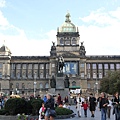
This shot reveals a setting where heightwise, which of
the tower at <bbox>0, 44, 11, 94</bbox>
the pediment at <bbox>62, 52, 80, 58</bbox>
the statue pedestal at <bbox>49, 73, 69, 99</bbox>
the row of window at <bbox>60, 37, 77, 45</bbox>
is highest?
the row of window at <bbox>60, 37, 77, 45</bbox>

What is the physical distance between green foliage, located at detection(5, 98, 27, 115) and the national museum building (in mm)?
93773

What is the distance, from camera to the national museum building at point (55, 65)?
115812mm

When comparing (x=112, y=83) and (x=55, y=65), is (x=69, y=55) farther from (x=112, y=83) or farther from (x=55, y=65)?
(x=112, y=83)

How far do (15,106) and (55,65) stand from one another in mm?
96423

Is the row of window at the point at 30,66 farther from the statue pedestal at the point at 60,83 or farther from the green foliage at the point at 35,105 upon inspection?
the green foliage at the point at 35,105

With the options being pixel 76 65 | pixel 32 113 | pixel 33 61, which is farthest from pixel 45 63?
pixel 32 113

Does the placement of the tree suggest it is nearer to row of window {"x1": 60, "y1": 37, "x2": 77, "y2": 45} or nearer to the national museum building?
the national museum building

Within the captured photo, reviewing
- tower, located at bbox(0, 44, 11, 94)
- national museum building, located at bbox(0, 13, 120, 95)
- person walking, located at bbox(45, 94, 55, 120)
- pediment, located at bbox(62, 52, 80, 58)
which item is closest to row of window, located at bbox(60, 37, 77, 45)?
national museum building, located at bbox(0, 13, 120, 95)

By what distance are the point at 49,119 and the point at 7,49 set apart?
112 meters

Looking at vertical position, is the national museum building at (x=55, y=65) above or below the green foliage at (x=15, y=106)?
above

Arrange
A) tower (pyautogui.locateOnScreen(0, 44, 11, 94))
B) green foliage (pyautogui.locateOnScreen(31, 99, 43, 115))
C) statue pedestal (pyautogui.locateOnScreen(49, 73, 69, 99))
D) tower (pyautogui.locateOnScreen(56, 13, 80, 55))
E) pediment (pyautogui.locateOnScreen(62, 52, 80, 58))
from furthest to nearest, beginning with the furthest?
1. tower (pyautogui.locateOnScreen(0, 44, 11, 94))
2. tower (pyautogui.locateOnScreen(56, 13, 80, 55))
3. pediment (pyautogui.locateOnScreen(62, 52, 80, 58))
4. statue pedestal (pyautogui.locateOnScreen(49, 73, 69, 99))
5. green foliage (pyautogui.locateOnScreen(31, 99, 43, 115))

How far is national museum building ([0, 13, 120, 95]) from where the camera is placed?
115812mm

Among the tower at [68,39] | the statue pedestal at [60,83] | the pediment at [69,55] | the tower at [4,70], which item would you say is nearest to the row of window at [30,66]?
A: the tower at [4,70]

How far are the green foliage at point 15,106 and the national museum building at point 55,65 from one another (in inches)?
3692
